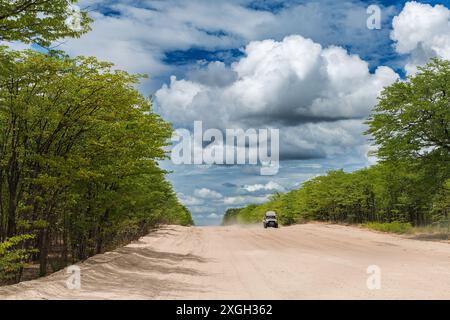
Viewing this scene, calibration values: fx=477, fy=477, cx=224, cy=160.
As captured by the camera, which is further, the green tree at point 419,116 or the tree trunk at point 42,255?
the green tree at point 419,116

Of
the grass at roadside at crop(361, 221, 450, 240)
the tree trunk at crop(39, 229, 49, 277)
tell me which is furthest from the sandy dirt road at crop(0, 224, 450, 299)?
the grass at roadside at crop(361, 221, 450, 240)

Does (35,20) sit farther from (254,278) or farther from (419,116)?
(419,116)

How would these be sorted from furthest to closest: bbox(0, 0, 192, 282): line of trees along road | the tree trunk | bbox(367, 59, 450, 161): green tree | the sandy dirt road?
bbox(367, 59, 450, 161): green tree → the tree trunk → bbox(0, 0, 192, 282): line of trees along road → the sandy dirt road

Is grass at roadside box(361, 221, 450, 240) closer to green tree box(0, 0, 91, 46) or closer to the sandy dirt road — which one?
the sandy dirt road

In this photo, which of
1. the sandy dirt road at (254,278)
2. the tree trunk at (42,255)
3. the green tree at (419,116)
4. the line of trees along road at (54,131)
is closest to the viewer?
the sandy dirt road at (254,278)

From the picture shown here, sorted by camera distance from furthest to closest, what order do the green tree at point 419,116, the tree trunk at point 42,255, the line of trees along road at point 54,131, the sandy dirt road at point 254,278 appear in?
1. the green tree at point 419,116
2. the tree trunk at point 42,255
3. the line of trees along road at point 54,131
4. the sandy dirt road at point 254,278

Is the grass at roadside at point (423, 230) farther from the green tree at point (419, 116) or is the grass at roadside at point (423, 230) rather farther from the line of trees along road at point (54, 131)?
the line of trees along road at point (54, 131)

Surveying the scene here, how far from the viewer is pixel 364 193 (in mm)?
66938

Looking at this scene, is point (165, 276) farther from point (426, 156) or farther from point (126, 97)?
point (426, 156)

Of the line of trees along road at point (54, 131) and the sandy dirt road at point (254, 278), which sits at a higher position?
the line of trees along road at point (54, 131)

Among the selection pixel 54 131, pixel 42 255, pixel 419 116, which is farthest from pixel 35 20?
pixel 419 116

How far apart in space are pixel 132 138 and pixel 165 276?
6.16 metres

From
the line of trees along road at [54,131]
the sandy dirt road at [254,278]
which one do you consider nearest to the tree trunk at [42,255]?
the line of trees along road at [54,131]

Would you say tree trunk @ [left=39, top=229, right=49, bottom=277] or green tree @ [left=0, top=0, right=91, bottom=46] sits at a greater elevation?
green tree @ [left=0, top=0, right=91, bottom=46]
